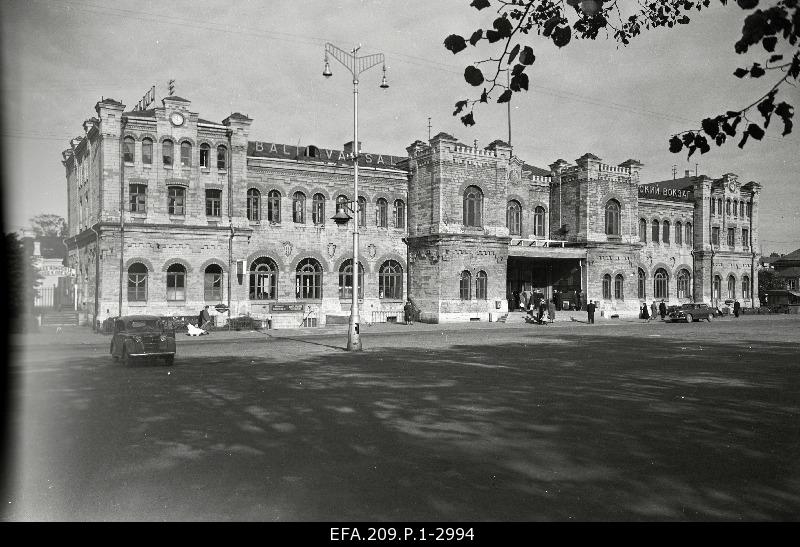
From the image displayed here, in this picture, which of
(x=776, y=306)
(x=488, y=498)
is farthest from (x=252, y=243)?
(x=776, y=306)

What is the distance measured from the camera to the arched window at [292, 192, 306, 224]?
3559cm

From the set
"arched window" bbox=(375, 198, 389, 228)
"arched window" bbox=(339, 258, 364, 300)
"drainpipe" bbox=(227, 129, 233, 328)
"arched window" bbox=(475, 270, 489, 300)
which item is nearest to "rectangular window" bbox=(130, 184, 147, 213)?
"drainpipe" bbox=(227, 129, 233, 328)

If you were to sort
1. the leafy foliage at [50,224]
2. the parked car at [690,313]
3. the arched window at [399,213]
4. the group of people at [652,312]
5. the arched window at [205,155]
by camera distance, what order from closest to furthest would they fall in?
the arched window at [205,155] < the arched window at [399,213] < the parked car at [690,313] < the group of people at [652,312] < the leafy foliage at [50,224]

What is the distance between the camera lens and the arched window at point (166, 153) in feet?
103

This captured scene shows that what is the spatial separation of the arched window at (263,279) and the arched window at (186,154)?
6.27m

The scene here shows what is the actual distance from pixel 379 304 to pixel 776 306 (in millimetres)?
39608

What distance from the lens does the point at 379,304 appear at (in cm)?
3794

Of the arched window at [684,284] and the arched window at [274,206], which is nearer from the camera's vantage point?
the arched window at [274,206]

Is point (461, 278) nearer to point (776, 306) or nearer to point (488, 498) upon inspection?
point (488, 498)

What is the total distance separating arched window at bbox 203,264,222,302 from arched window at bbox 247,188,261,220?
3509mm

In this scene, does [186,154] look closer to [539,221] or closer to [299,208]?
[299,208]

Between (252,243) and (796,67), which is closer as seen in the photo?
(796,67)

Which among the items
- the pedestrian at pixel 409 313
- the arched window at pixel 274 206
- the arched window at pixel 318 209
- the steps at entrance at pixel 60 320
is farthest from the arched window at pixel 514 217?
the steps at entrance at pixel 60 320

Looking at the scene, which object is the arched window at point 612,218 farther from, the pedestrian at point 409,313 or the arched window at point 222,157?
the arched window at point 222,157
